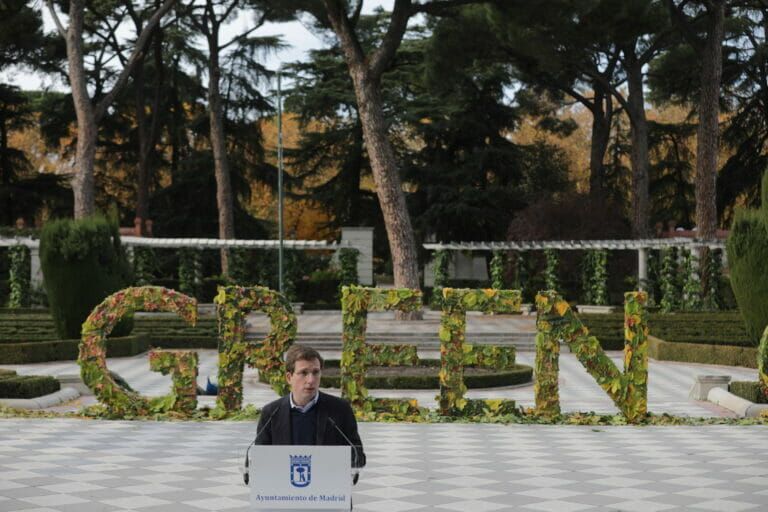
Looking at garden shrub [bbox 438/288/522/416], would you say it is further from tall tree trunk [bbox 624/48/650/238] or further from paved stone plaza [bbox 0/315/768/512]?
tall tree trunk [bbox 624/48/650/238]

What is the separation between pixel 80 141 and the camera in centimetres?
3130

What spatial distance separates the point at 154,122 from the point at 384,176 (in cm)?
1456

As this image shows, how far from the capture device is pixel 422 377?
59.6ft

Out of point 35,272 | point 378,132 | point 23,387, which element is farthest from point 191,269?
point 23,387

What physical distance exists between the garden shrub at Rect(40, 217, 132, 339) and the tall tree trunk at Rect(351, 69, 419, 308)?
841cm

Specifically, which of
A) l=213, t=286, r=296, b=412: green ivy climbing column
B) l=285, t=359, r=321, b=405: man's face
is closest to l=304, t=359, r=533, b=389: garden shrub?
l=213, t=286, r=296, b=412: green ivy climbing column

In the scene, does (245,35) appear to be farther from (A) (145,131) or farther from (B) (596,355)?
(B) (596,355)

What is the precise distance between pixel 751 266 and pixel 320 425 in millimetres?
15896

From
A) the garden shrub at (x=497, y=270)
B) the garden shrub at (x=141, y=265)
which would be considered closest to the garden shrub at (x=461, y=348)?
the garden shrub at (x=141, y=265)

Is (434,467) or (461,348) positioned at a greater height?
(461,348)

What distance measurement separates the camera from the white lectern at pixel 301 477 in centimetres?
507

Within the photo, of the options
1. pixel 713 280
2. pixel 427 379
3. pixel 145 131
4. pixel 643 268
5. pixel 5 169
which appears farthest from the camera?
pixel 5 169

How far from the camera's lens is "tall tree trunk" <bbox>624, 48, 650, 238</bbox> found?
36.6 metres

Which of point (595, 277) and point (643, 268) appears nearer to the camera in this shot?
point (643, 268)
